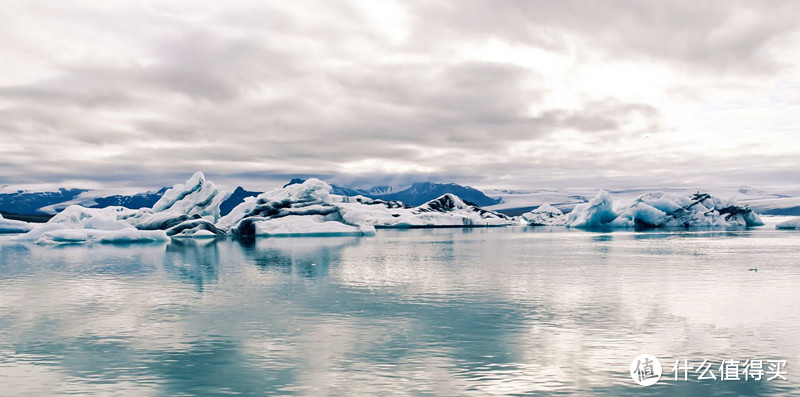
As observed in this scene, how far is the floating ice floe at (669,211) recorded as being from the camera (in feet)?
276

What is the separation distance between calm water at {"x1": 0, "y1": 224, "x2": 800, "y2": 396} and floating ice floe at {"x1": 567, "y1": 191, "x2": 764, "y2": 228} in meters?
60.1

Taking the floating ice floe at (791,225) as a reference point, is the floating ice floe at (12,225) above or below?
above

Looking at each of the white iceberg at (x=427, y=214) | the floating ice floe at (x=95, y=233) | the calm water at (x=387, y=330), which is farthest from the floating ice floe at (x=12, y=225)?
the calm water at (x=387, y=330)

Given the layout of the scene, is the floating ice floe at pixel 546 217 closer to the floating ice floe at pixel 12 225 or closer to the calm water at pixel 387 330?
the floating ice floe at pixel 12 225

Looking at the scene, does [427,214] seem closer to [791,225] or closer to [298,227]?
[298,227]

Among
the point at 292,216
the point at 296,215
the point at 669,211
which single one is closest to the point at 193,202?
the point at 292,216

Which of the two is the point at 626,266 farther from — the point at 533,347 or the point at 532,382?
the point at 532,382

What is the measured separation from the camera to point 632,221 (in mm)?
86562

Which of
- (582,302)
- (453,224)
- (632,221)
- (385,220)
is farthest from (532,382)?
(453,224)

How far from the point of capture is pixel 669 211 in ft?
280

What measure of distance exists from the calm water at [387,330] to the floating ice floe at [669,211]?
60.1 meters

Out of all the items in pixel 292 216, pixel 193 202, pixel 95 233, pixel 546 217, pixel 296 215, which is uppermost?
pixel 193 202

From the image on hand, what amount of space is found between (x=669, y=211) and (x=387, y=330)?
266 feet

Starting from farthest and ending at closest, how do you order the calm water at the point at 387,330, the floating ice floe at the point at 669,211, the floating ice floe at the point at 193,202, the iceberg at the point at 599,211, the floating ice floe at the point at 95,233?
the iceberg at the point at 599,211
the floating ice floe at the point at 669,211
the floating ice floe at the point at 193,202
the floating ice floe at the point at 95,233
the calm water at the point at 387,330
